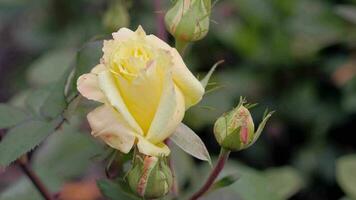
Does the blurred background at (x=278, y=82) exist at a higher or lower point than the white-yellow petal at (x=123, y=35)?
lower

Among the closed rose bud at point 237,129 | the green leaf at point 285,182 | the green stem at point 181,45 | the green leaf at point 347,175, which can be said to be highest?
the green stem at point 181,45

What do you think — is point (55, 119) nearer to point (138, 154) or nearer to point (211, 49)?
point (138, 154)

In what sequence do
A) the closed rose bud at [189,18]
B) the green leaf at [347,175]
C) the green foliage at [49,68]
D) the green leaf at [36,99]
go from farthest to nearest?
the green foliage at [49,68] → the green leaf at [347,175] → the green leaf at [36,99] → the closed rose bud at [189,18]

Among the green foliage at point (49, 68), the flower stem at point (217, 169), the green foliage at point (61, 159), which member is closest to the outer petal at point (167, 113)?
the flower stem at point (217, 169)

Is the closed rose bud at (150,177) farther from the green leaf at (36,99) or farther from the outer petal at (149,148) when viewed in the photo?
the green leaf at (36,99)

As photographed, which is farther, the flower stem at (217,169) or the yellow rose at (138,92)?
the flower stem at (217,169)

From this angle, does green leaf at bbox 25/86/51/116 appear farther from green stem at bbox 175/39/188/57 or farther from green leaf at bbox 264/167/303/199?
green leaf at bbox 264/167/303/199

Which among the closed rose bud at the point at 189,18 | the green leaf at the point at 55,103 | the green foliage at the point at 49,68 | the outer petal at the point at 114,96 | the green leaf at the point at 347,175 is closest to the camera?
the outer petal at the point at 114,96
